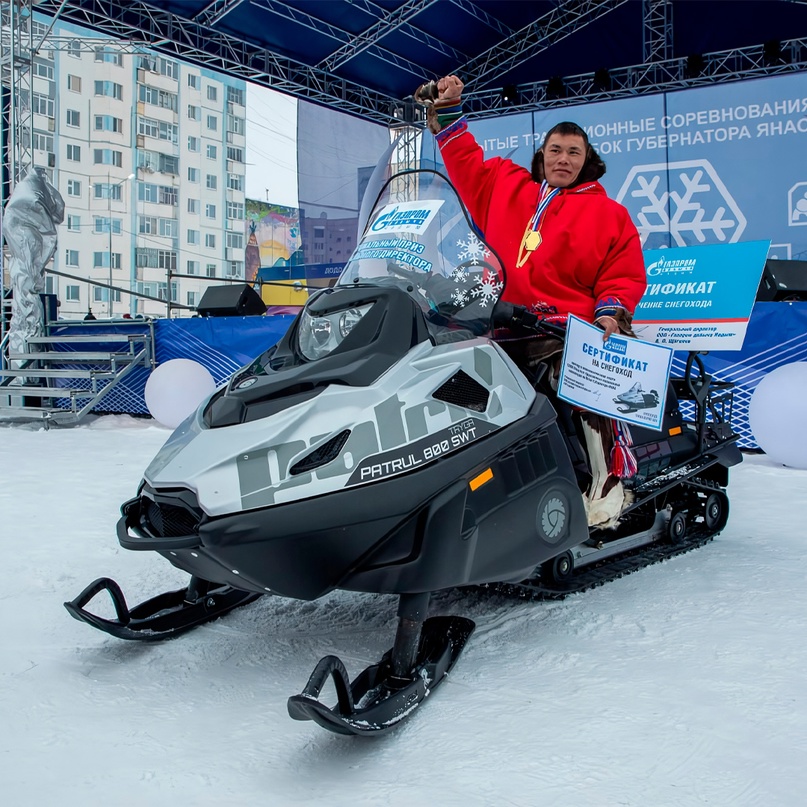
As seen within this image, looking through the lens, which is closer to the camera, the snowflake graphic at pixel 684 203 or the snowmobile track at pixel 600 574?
the snowmobile track at pixel 600 574

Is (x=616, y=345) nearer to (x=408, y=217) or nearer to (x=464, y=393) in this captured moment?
(x=464, y=393)

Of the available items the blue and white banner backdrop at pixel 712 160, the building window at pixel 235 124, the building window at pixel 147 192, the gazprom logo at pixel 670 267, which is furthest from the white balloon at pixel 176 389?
the building window at pixel 235 124

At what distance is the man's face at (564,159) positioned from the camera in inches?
94.7

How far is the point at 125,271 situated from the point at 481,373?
1578 centimetres

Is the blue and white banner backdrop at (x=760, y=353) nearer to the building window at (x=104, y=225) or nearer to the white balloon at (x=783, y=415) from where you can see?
the white balloon at (x=783, y=415)

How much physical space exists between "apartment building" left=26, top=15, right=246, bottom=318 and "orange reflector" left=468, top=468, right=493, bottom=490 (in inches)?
547

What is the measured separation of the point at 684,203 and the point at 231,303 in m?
5.07

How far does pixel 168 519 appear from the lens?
167 centimetres

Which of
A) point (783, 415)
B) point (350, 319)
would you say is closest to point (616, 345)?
point (350, 319)

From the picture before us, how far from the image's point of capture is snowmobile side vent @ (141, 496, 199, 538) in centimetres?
162

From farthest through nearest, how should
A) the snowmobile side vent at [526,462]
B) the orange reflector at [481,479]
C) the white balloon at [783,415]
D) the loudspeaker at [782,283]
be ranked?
the loudspeaker at [782,283], the white balloon at [783,415], the snowmobile side vent at [526,462], the orange reflector at [481,479]

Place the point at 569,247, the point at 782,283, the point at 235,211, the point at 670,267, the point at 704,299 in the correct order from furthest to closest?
the point at 235,211 → the point at 782,283 → the point at 670,267 → the point at 704,299 → the point at 569,247

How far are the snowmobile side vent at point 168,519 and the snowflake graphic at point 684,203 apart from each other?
8068 millimetres

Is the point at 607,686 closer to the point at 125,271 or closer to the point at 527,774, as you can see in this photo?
the point at 527,774
